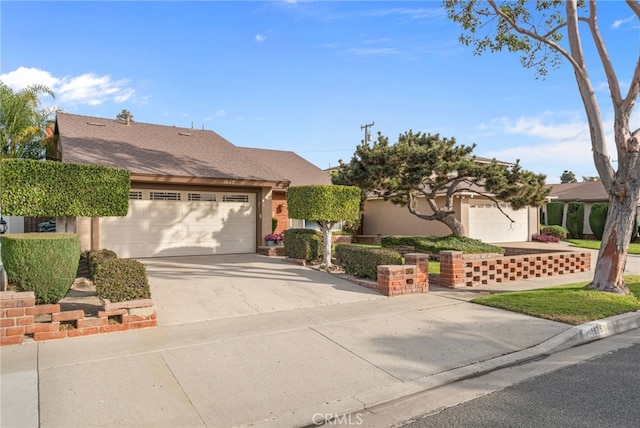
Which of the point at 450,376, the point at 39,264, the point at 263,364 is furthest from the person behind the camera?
the point at 39,264

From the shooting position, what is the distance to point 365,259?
9438mm

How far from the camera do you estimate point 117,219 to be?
1291cm

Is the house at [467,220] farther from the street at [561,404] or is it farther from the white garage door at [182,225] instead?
the street at [561,404]

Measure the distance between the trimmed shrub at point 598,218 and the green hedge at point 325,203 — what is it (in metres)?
21.1

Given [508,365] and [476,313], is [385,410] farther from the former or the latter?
[476,313]

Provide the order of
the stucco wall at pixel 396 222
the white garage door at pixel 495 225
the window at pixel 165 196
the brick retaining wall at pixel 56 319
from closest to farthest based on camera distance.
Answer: the brick retaining wall at pixel 56 319
the window at pixel 165 196
the stucco wall at pixel 396 222
the white garage door at pixel 495 225

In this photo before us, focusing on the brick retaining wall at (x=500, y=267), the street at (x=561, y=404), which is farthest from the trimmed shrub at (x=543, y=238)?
the street at (x=561, y=404)

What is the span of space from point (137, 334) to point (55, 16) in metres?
8.41

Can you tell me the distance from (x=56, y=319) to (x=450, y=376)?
4.95 m

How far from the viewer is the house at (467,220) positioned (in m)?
20.4

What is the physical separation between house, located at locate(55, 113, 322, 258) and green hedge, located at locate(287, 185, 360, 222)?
12.9 feet

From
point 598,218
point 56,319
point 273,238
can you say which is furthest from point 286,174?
point 598,218

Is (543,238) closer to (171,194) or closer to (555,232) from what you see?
(555,232)

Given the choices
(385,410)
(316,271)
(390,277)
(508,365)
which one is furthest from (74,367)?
(316,271)
